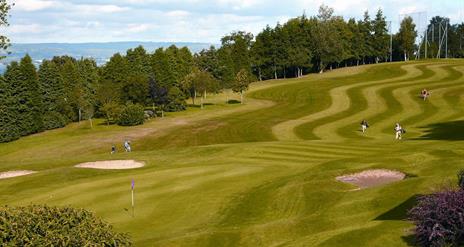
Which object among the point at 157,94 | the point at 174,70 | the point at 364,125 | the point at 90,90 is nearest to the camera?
the point at 364,125

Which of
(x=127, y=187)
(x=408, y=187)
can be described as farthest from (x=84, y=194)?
(x=408, y=187)

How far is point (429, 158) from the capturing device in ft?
116

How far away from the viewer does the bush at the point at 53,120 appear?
93150mm

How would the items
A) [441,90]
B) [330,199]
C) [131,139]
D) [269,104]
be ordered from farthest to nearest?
[269,104], [441,90], [131,139], [330,199]

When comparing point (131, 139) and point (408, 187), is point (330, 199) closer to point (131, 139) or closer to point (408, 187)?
point (408, 187)

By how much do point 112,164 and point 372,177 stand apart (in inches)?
941

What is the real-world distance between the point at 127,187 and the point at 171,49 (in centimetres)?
9759

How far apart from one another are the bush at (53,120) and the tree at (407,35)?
10988 cm

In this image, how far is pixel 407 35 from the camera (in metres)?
163

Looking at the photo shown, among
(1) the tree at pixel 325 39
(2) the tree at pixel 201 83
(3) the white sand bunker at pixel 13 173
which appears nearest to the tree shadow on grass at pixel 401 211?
(3) the white sand bunker at pixel 13 173

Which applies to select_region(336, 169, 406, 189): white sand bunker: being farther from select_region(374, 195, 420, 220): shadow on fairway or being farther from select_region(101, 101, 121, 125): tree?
select_region(101, 101, 121, 125): tree

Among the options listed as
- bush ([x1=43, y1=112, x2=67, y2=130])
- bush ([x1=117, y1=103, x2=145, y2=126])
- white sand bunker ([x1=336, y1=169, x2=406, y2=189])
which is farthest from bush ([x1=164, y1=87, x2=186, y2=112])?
white sand bunker ([x1=336, y1=169, x2=406, y2=189])

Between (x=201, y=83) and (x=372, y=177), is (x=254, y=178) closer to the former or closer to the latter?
(x=372, y=177)

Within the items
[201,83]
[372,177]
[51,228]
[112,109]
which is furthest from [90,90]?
[51,228]
